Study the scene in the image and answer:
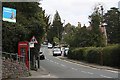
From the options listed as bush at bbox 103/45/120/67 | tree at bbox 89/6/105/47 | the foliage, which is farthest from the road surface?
tree at bbox 89/6/105/47

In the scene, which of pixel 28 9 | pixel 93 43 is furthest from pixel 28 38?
pixel 93 43

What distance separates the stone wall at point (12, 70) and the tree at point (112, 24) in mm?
62348

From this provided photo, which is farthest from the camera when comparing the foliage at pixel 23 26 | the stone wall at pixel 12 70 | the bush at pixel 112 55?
the bush at pixel 112 55

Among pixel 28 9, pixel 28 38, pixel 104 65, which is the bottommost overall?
pixel 104 65

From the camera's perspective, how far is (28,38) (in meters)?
33.6

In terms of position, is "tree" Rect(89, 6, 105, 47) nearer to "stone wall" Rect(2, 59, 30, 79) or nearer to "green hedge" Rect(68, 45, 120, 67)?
"green hedge" Rect(68, 45, 120, 67)

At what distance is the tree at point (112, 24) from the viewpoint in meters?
90.3

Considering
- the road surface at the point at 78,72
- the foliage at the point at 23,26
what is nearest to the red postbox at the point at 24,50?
the foliage at the point at 23,26

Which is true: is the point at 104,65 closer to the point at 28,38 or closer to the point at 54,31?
the point at 28,38

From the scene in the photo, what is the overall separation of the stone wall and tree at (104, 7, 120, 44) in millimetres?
62348

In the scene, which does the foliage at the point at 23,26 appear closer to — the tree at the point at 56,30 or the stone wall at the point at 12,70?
the stone wall at the point at 12,70

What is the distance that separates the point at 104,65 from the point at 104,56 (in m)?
1.43

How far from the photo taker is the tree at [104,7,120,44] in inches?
3555

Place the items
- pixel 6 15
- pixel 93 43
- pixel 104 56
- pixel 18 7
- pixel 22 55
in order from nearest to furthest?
pixel 6 15
pixel 22 55
pixel 18 7
pixel 104 56
pixel 93 43
